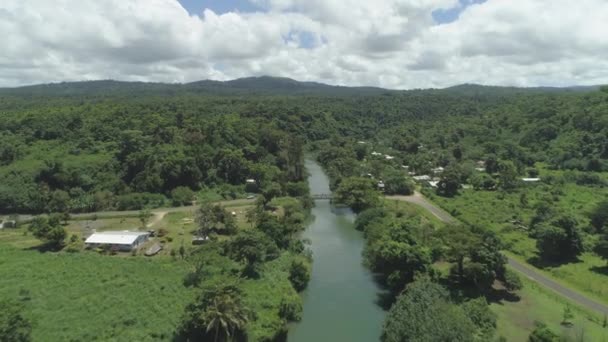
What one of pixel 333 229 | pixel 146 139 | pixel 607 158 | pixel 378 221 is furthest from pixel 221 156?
pixel 607 158

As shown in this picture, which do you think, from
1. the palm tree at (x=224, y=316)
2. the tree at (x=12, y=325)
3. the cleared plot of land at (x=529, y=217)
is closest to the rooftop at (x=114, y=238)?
the tree at (x=12, y=325)

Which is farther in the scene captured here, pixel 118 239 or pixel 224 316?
pixel 118 239

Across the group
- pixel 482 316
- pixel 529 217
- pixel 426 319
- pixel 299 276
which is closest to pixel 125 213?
pixel 299 276

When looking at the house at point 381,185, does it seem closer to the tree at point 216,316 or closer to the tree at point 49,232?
the tree at point 216,316

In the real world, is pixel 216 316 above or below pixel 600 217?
above

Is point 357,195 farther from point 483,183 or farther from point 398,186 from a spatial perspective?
point 483,183
